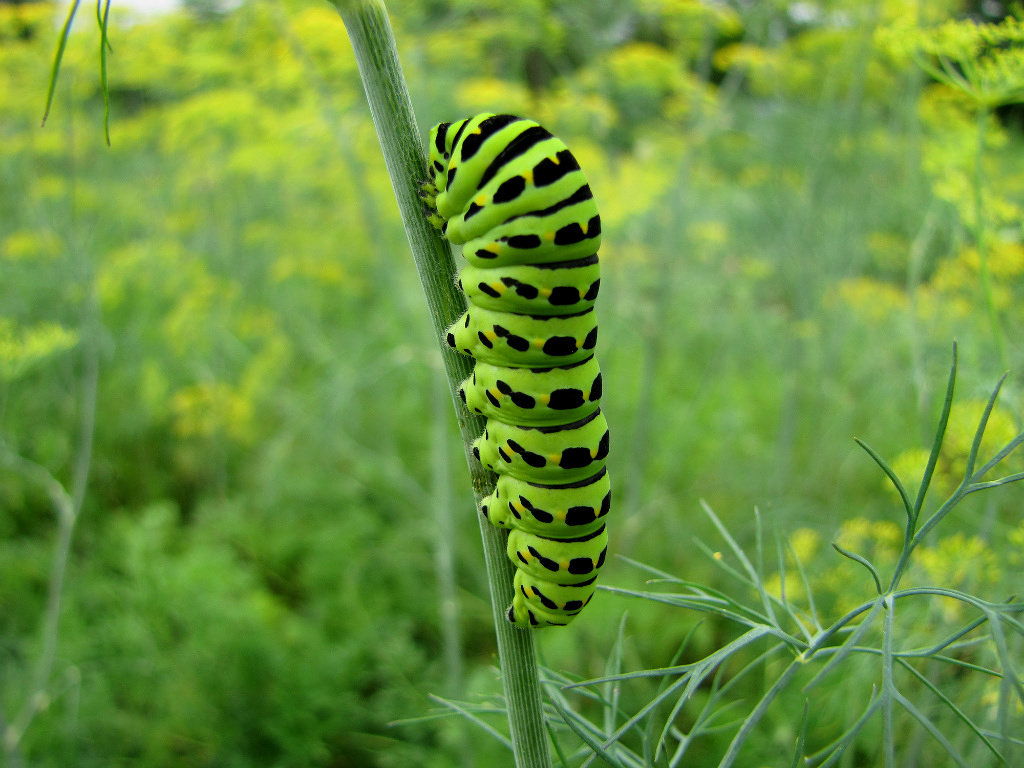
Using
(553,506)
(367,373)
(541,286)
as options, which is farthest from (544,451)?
(367,373)

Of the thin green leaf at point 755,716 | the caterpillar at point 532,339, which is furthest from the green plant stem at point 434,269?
the thin green leaf at point 755,716

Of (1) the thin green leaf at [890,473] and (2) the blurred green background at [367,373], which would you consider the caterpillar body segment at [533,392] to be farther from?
(2) the blurred green background at [367,373]

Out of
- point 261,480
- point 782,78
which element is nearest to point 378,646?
point 261,480

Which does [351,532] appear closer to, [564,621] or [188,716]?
[188,716]

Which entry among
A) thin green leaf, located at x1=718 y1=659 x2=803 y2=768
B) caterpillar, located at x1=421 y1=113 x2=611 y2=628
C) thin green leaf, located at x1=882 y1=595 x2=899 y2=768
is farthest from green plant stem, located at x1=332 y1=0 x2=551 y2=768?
thin green leaf, located at x1=882 y1=595 x2=899 y2=768

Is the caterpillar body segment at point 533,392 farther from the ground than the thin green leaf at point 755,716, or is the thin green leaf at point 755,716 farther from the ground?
the caterpillar body segment at point 533,392

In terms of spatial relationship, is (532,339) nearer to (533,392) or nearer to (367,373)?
(533,392)
